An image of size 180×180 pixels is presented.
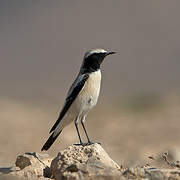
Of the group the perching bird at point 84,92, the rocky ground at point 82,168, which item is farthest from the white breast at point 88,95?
the rocky ground at point 82,168

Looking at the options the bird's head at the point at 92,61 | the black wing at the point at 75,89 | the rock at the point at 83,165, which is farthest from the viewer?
the bird's head at the point at 92,61

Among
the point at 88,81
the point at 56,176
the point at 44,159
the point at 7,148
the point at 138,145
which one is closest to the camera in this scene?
the point at 56,176

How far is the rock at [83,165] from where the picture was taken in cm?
838

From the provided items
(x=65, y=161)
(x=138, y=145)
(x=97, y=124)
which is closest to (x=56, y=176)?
(x=65, y=161)

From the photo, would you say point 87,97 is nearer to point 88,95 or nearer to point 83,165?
point 88,95

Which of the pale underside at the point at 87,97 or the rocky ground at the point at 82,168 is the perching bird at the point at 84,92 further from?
the rocky ground at the point at 82,168

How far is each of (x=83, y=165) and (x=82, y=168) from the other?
0.37 feet

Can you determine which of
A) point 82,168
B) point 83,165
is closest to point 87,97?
point 83,165

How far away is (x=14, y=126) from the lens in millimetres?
20453

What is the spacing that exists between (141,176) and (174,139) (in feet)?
34.6

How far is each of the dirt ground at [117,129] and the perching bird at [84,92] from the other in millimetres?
2594

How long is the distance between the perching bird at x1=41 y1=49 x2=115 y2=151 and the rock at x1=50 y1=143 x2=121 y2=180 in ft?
5.97

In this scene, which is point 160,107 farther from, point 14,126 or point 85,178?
point 85,178

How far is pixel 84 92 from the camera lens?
38.1ft
